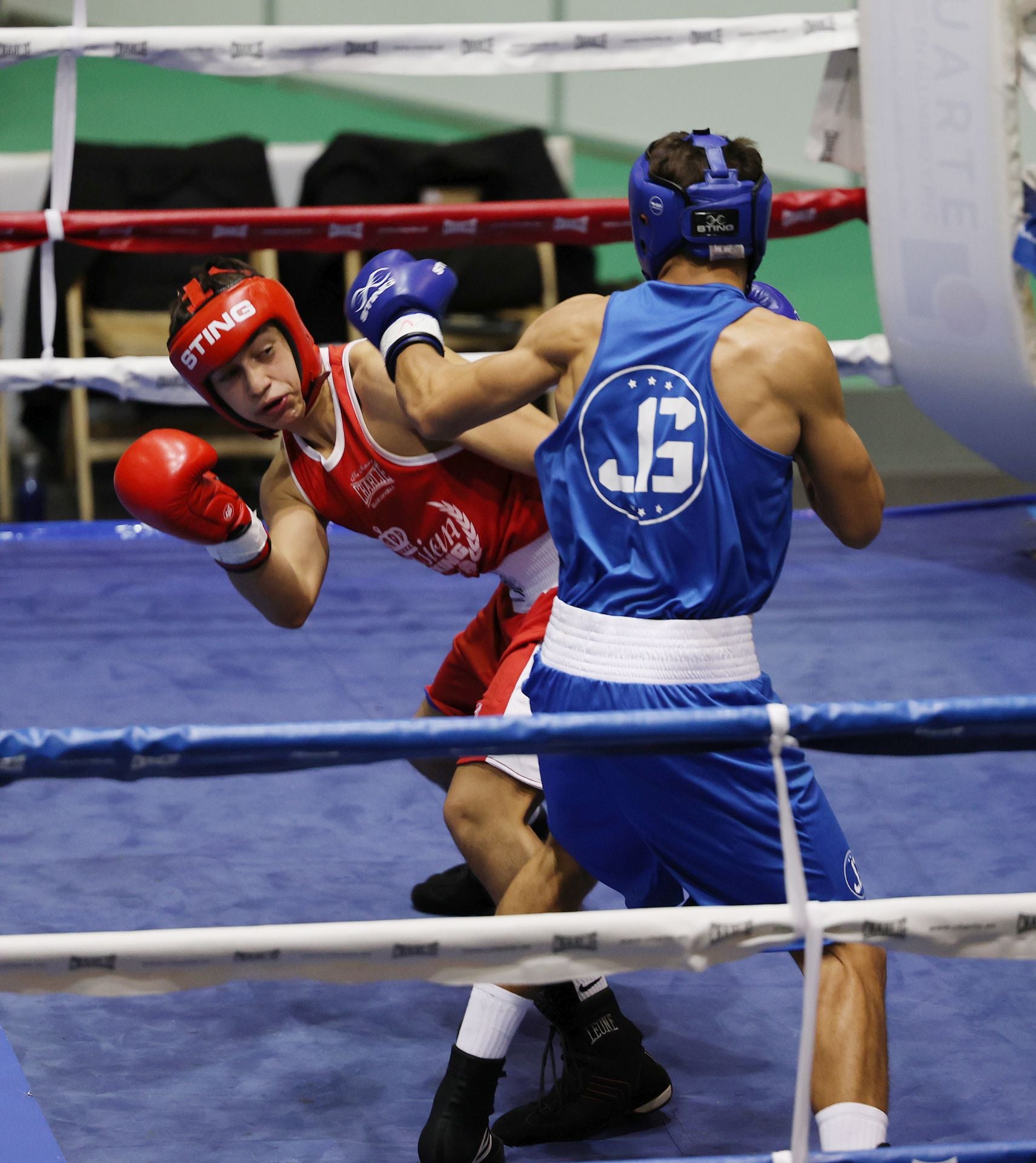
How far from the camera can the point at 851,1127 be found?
4.52 ft

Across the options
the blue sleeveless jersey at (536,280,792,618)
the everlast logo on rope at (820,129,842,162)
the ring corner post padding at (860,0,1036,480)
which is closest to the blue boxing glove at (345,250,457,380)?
the blue sleeveless jersey at (536,280,792,618)

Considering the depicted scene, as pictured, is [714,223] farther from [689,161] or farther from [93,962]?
[93,962]

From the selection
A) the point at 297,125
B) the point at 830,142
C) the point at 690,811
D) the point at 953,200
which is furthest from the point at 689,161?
the point at 297,125

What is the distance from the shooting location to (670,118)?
6.46 metres

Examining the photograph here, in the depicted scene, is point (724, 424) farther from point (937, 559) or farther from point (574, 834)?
point (937, 559)

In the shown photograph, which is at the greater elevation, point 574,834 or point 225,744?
point 225,744

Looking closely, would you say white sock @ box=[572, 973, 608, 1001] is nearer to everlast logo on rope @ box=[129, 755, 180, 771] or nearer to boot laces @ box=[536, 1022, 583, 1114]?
boot laces @ box=[536, 1022, 583, 1114]

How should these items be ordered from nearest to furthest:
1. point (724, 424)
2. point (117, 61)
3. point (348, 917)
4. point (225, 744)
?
1. point (225, 744)
2. point (724, 424)
3. point (348, 917)
4. point (117, 61)

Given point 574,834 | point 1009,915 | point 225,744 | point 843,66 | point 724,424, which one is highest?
point 843,66

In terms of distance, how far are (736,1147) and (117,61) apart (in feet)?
20.3

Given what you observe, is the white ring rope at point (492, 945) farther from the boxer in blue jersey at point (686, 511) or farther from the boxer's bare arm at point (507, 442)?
the boxer's bare arm at point (507, 442)

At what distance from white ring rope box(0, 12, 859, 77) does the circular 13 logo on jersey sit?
1926 mm

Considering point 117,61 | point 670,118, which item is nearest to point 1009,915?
point 670,118

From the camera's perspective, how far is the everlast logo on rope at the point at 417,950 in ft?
3.76
